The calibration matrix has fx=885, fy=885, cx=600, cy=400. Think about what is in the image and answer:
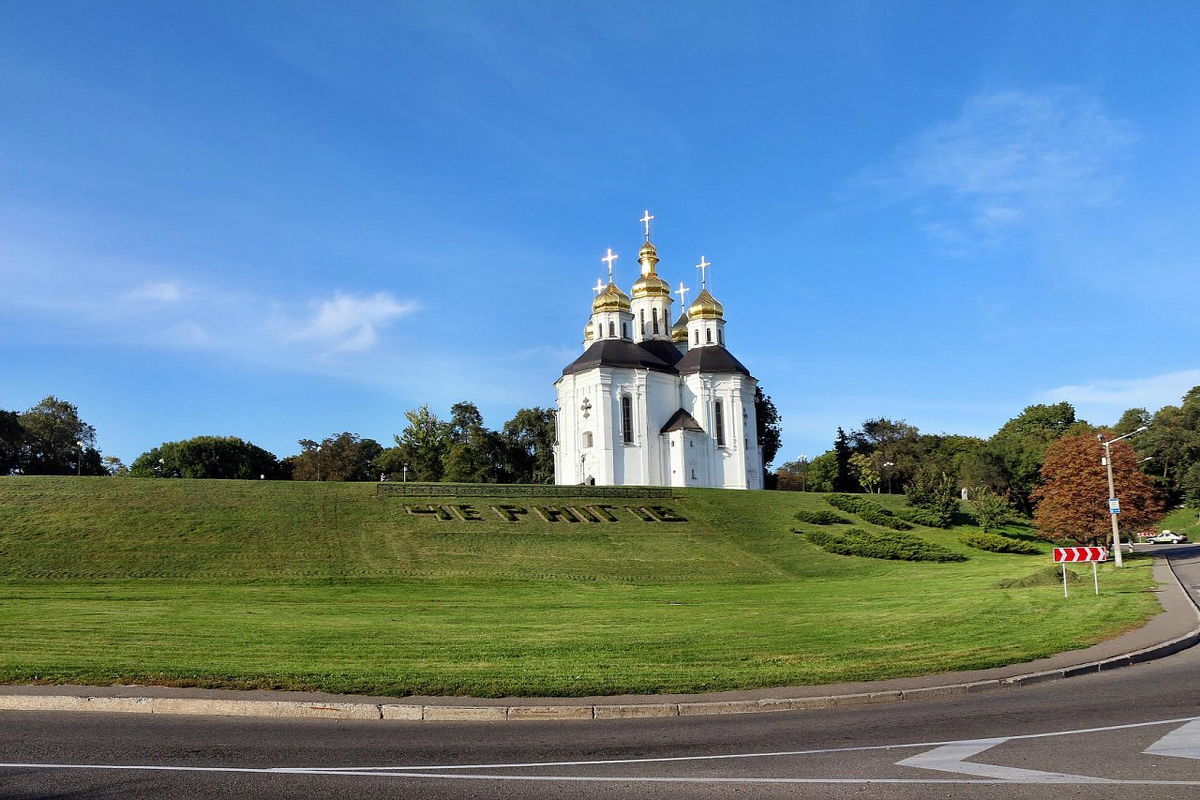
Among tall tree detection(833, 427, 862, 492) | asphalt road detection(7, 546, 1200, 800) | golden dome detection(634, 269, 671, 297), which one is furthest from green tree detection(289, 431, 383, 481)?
asphalt road detection(7, 546, 1200, 800)

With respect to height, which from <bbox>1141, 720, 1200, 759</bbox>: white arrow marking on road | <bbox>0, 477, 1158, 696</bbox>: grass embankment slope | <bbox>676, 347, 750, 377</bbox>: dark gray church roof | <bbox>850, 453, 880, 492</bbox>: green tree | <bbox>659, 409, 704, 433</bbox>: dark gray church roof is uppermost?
<bbox>676, 347, 750, 377</bbox>: dark gray church roof

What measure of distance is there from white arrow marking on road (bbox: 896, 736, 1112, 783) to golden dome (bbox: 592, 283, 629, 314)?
252 ft

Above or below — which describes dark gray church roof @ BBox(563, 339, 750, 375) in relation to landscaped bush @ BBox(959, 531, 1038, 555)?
above

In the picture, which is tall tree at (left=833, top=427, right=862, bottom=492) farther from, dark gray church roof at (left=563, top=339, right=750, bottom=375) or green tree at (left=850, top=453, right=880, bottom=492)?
dark gray church roof at (left=563, top=339, right=750, bottom=375)

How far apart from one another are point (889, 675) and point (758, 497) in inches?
2116

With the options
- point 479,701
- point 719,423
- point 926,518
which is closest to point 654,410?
point 719,423

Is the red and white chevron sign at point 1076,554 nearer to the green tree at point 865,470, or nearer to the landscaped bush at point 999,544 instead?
the landscaped bush at point 999,544

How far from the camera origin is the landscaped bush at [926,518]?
62375 millimetres

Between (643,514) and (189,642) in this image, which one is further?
(643,514)

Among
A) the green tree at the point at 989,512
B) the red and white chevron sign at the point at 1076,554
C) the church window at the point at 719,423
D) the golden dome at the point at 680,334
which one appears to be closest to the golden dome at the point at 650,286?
the golden dome at the point at 680,334

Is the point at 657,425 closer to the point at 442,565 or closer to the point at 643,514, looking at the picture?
the point at 643,514

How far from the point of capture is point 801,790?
7.85 metres

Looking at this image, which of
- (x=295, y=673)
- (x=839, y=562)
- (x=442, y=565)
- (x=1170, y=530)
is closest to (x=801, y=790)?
(x=295, y=673)

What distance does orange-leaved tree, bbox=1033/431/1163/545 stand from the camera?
45844 mm
